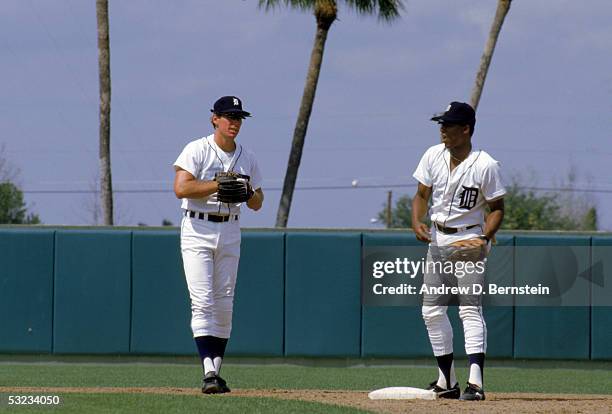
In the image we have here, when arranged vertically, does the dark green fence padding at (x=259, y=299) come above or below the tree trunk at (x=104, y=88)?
below

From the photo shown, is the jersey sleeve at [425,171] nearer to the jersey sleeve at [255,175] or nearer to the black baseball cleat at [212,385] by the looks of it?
the jersey sleeve at [255,175]

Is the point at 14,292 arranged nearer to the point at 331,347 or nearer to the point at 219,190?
the point at 331,347

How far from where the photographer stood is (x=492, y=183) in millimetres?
7387

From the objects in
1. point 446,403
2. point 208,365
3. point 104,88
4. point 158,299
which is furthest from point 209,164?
point 104,88

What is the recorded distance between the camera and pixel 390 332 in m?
13.9

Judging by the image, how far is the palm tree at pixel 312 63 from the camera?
18484 millimetres

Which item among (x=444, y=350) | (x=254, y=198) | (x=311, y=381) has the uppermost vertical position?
(x=254, y=198)

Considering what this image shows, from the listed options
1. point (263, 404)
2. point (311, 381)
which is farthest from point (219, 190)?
point (311, 381)

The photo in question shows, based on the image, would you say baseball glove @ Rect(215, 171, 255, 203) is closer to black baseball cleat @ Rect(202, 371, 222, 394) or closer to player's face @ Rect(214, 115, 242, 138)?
player's face @ Rect(214, 115, 242, 138)

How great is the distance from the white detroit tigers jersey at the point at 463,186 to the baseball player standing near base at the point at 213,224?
1254mm

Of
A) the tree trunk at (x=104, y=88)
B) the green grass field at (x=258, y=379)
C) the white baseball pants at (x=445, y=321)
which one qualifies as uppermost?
the tree trunk at (x=104, y=88)

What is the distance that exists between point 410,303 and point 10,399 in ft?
24.7

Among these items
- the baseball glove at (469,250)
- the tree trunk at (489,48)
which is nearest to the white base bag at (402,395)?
the baseball glove at (469,250)

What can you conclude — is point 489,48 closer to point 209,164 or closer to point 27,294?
point 27,294
